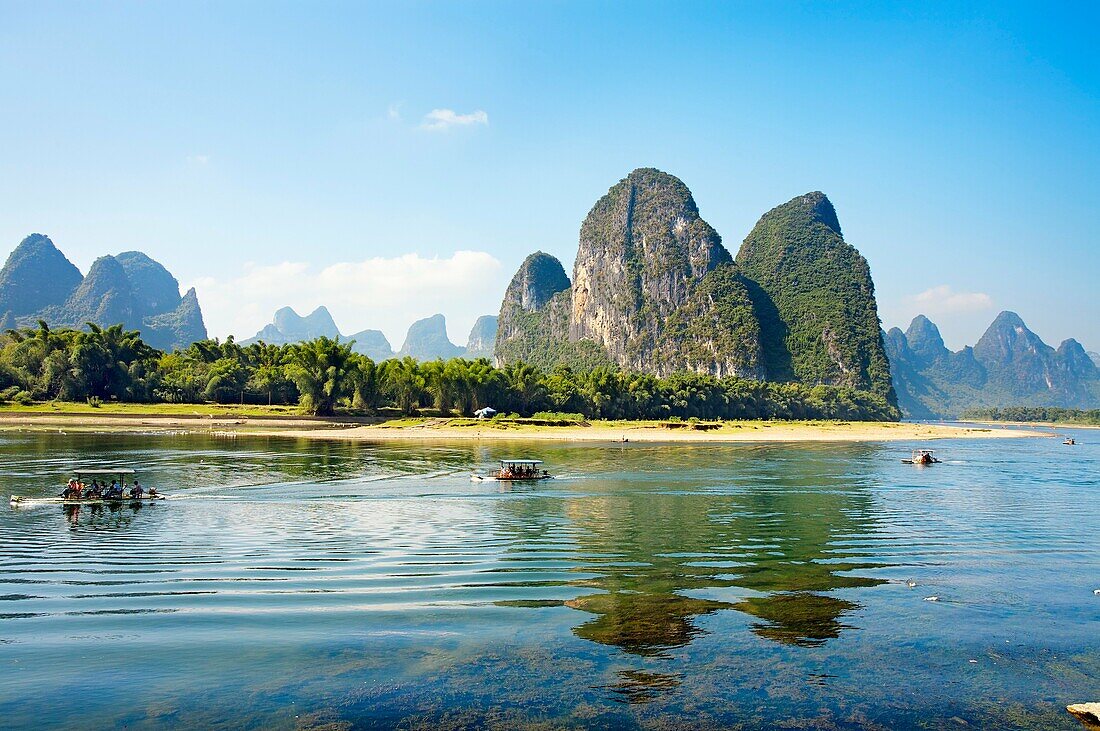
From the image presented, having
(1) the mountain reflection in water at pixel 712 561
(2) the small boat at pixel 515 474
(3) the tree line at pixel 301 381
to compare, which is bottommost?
(1) the mountain reflection in water at pixel 712 561

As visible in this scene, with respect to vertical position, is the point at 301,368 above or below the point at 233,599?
above

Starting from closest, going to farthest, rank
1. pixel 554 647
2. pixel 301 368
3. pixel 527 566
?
pixel 554 647
pixel 527 566
pixel 301 368

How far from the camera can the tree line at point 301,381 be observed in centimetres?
9206

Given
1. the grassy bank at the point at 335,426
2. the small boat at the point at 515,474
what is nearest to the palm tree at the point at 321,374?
the grassy bank at the point at 335,426

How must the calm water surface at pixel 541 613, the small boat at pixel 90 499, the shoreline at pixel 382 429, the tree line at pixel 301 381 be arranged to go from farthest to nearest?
the tree line at pixel 301 381
the shoreline at pixel 382 429
the small boat at pixel 90 499
the calm water surface at pixel 541 613

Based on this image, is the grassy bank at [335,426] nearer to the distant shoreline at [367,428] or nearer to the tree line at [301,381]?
the distant shoreline at [367,428]

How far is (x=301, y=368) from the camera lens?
91625 mm

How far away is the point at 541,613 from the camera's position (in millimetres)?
16391

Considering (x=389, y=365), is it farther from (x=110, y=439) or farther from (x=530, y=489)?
(x=530, y=489)

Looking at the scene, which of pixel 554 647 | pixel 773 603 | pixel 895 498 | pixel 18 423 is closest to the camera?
pixel 554 647

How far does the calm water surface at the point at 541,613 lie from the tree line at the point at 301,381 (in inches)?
2343

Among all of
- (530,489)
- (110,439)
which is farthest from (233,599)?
(110,439)

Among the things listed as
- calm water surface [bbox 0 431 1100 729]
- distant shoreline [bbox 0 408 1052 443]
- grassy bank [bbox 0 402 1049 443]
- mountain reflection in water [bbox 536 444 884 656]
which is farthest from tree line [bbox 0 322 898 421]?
mountain reflection in water [bbox 536 444 884 656]

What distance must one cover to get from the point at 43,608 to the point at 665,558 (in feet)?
53.6
